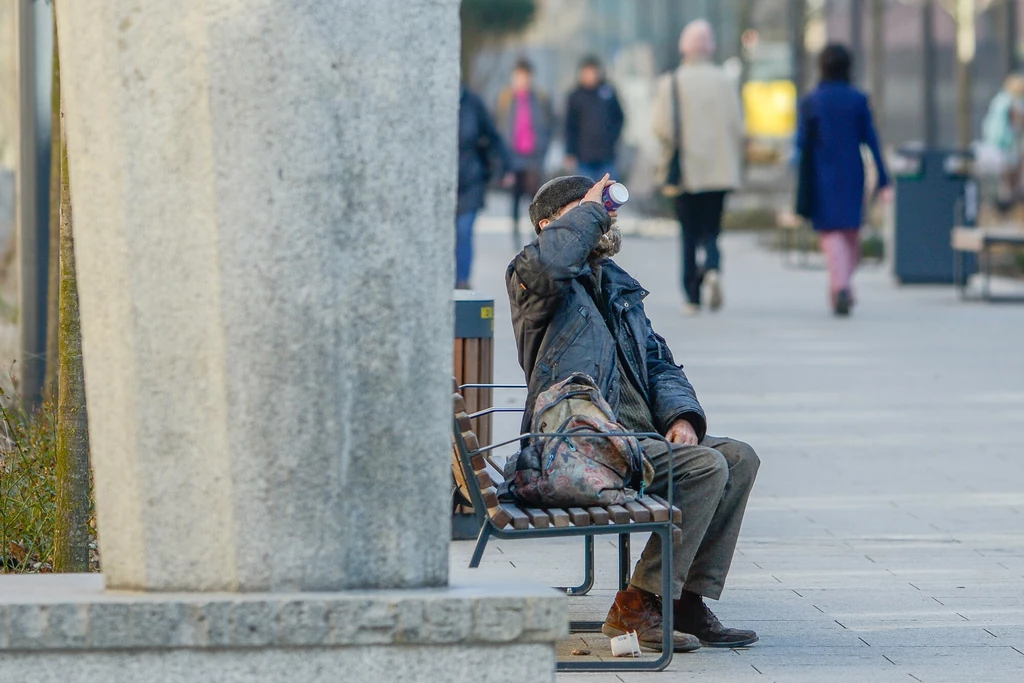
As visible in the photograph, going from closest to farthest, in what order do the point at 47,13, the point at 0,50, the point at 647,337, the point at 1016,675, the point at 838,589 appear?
the point at 1016,675 < the point at 647,337 < the point at 838,589 < the point at 47,13 < the point at 0,50

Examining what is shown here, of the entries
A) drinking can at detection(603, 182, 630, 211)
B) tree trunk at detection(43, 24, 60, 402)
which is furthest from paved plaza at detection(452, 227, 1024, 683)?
tree trunk at detection(43, 24, 60, 402)

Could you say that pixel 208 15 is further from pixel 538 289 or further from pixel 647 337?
pixel 647 337

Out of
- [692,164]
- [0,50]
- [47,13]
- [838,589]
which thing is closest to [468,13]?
[0,50]

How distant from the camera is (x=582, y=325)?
4.99m

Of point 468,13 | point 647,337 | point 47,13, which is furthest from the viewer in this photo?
point 468,13

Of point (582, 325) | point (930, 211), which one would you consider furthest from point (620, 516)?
point (930, 211)

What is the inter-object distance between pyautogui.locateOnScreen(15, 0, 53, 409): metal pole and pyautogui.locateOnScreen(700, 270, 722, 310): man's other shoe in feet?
21.0

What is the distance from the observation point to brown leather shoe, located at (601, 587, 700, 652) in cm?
495

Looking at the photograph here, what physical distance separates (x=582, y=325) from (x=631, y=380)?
0.26m

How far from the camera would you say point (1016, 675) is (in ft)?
15.8

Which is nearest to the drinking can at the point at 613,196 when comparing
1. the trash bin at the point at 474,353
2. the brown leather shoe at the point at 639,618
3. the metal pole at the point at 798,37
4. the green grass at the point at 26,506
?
the brown leather shoe at the point at 639,618

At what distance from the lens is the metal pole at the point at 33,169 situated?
8.62m

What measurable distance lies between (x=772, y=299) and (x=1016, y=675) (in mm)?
10954

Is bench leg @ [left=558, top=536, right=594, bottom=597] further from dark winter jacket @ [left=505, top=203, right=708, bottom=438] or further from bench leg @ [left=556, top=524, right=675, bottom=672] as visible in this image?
bench leg @ [left=556, top=524, right=675, bottom=672]
